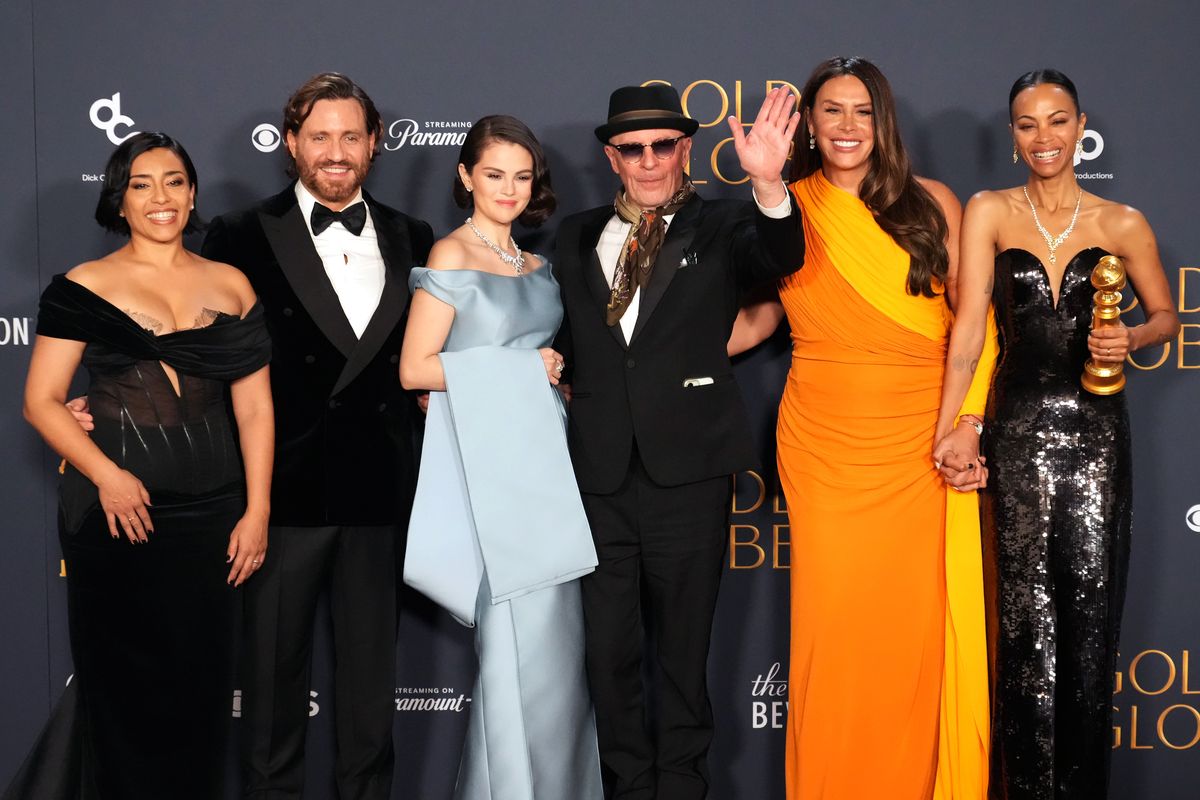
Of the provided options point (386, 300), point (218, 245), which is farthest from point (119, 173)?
point (386, 300)

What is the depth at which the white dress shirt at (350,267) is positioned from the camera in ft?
10.2

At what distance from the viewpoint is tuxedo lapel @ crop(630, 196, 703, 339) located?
2.96 meters

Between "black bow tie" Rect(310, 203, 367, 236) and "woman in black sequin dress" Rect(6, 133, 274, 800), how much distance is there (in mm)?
295

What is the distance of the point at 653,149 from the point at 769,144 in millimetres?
394

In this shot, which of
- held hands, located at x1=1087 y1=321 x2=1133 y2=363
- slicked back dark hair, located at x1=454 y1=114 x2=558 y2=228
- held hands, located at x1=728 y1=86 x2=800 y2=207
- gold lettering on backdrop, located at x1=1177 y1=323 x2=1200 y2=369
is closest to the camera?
held hands, located at x1=728 y1=86 x2=800 y2=207

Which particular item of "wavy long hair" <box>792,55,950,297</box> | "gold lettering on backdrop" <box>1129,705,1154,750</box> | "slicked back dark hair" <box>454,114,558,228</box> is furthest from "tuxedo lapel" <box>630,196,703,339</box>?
"gold lettering on backdrop" <box>1129,705,1154,750</box>

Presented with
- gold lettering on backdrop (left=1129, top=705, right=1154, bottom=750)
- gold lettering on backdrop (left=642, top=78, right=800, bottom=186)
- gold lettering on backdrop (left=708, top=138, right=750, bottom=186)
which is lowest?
gold lettering on backdrop (left=1129, top=705, right=1154, bottom=750)

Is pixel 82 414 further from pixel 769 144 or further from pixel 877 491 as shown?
pixel 877 491

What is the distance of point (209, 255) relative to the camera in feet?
10.2

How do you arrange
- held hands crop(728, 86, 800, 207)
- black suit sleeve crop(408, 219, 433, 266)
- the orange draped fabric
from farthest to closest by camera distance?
1. black suit sleeve crop(408, 219, 433, 266)
2. the orange draped fabric
3. held hands crop(728, 86, 800, 207)

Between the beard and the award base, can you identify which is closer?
the award base

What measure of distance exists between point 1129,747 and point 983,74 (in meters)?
2.35

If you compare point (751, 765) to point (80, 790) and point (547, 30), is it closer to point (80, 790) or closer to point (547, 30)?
point (80, 790)

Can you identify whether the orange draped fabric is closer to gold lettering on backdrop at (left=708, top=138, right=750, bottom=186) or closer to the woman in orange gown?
the woman in orange gown
